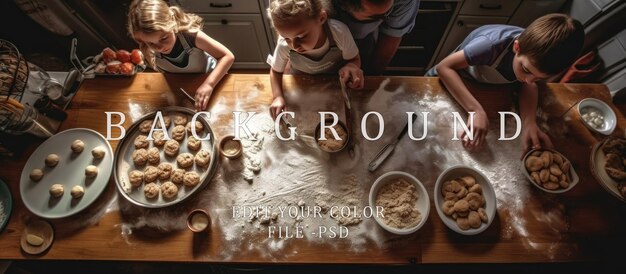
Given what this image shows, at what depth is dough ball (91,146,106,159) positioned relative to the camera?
4.32 ft

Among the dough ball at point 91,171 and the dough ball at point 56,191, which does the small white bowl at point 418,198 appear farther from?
the dough ball at point 56,191

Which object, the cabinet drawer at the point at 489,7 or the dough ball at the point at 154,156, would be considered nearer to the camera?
the dough ball at the point at 154,156

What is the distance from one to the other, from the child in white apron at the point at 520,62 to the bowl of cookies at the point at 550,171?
77 mm

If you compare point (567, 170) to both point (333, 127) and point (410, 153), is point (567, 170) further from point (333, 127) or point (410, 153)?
point (333, 127)

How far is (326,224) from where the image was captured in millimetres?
1196

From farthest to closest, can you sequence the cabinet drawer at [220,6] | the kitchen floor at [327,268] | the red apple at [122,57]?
the cabinet drawer at [220,6], the kitchen floor at [327,268], the red apple at [122,57]

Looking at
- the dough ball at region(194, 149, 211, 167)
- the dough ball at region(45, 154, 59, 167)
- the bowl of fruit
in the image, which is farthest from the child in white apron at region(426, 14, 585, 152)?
the dough ball at region(45, 154, 59, 167)

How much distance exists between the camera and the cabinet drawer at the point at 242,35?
2285 mm

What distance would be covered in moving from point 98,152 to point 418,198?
4.46ft

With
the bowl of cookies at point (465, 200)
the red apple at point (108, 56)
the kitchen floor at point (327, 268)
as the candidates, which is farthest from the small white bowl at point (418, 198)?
the red apple at point (108, 56)

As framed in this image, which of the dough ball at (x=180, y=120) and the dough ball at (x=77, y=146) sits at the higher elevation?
the dough ball at (x=180, y=120)

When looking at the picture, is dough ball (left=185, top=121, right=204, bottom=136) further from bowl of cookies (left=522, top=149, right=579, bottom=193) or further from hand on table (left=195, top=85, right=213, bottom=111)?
bowl of cookies (left=522, top=149, right=579, bottom=193)

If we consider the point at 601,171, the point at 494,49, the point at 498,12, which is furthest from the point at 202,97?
the point at 498,12

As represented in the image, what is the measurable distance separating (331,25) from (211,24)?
1346 millimetres
